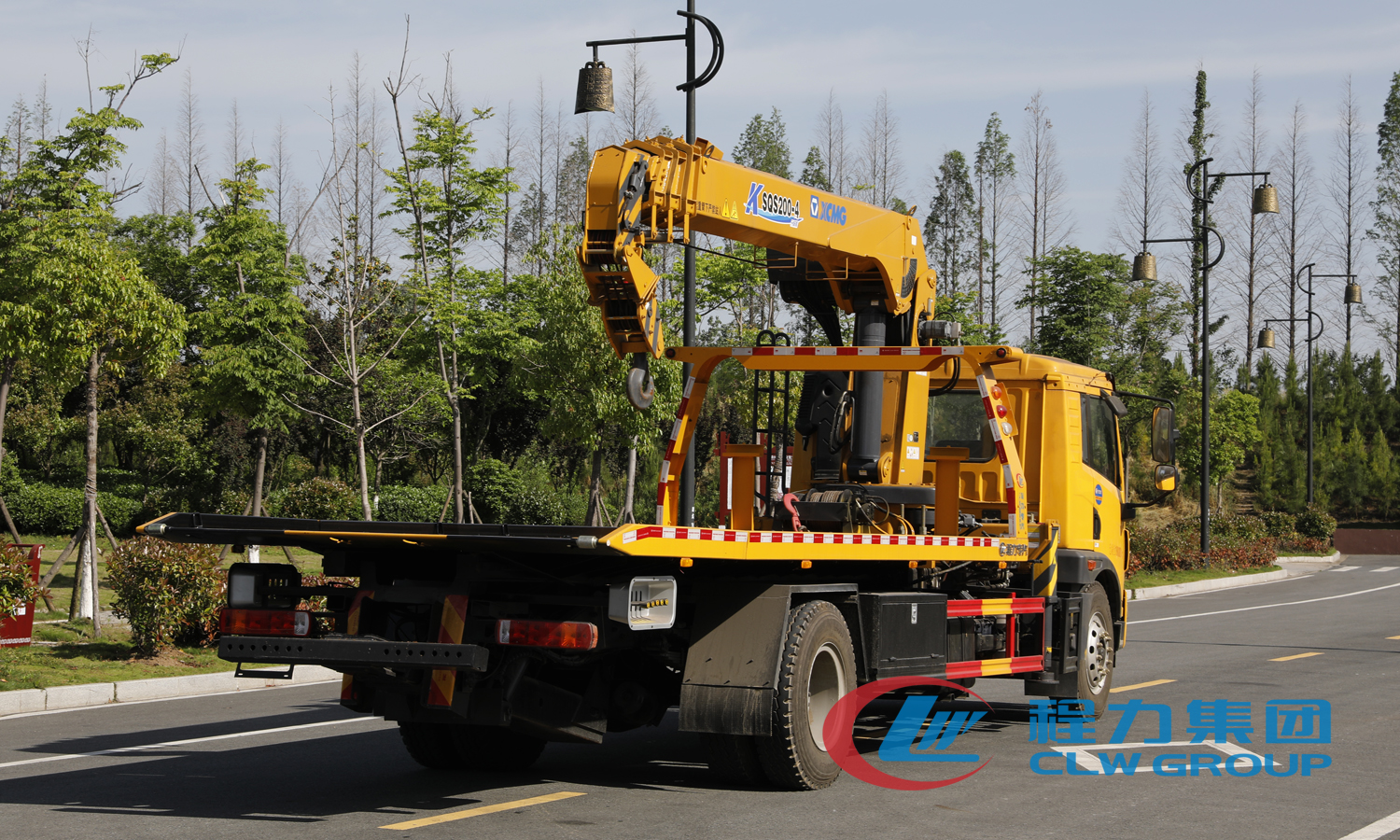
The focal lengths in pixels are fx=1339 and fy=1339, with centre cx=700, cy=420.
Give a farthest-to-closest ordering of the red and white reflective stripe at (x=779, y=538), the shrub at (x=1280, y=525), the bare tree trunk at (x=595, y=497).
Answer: the shrub at (x=1280, y=525) → the bare tree trunk at (x=595, y=497) → the red and white reflective stripe at (x=779, y=538)

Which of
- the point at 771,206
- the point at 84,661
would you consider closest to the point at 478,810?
the point at 771,206

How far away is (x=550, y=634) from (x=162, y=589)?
8143 mm

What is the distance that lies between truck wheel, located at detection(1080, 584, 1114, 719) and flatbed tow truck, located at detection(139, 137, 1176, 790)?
3cm

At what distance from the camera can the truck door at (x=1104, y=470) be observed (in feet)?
36.9

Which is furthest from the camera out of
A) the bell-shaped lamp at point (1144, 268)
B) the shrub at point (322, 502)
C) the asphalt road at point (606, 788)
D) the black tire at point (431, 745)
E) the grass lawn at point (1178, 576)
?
the grass lawn at point (1178, 576)

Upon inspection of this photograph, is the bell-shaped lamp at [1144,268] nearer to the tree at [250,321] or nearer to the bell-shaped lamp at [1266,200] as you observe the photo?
the bell-shaped lamp at [1266,200]

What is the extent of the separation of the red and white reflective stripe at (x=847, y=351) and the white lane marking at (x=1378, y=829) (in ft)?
12.9

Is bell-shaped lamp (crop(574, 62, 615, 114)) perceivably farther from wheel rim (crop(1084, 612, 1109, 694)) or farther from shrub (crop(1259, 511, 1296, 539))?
shrub (crop(1259, 511, 1296, 539))

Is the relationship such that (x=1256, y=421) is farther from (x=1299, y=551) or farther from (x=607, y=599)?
(x=607, y=599)

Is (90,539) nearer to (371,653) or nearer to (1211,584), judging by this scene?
(371,653)

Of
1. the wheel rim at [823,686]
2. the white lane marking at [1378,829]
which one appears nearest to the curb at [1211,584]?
the white lane marking at [1378,829]

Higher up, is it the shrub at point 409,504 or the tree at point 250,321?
the tree at point 250,321

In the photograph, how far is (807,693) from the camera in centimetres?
738

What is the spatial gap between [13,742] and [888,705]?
22.1ft
